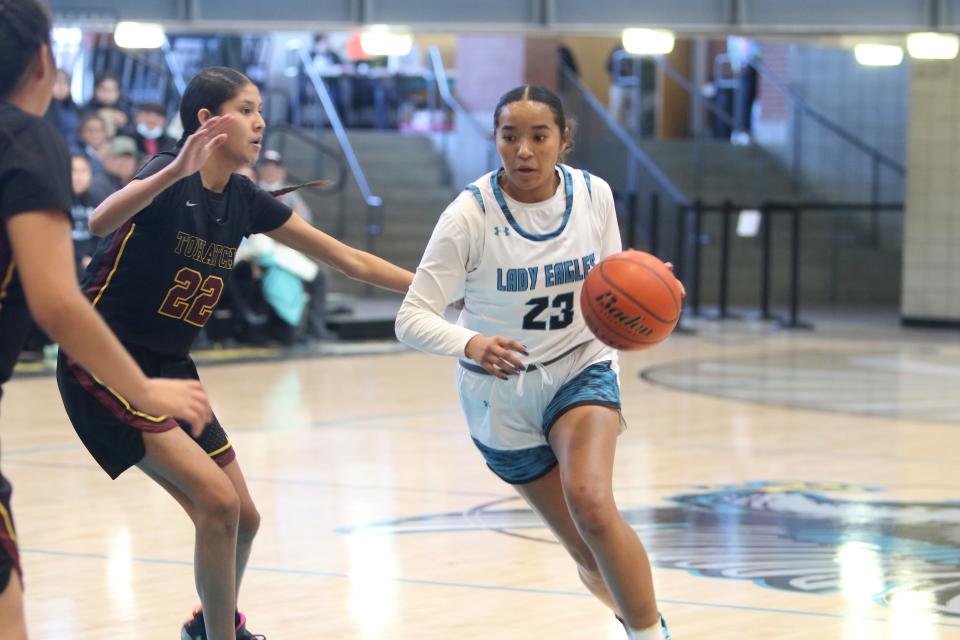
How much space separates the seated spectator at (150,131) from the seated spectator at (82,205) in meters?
1.21

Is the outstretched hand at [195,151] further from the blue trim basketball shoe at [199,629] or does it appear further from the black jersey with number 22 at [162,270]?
the blue trim basketball shoe at [199,629]

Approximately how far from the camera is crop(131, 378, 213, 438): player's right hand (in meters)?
2.89

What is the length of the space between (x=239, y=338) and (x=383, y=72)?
947cm

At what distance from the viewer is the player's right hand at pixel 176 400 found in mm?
2895

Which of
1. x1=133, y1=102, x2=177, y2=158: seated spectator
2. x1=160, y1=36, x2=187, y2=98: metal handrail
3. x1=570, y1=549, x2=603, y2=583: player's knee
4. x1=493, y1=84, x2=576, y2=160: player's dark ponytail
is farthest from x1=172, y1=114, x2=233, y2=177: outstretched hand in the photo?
x1=160, y1=36, x2=187, y2=98: metal handrail

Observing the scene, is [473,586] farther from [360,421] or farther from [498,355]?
[360,421]

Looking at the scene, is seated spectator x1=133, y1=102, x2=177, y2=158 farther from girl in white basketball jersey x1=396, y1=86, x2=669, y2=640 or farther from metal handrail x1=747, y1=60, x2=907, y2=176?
metal handrail x1=747, y1=60, x2=907, y2=176

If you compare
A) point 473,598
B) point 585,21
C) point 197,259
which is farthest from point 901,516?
point 585,21

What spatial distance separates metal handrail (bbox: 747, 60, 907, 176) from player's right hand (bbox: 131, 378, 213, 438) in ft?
62.2

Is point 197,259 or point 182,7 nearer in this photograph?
point 197,259

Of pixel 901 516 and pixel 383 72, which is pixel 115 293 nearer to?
pixel 901 516

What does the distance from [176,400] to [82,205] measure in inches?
354

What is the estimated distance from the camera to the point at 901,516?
22.2 feet

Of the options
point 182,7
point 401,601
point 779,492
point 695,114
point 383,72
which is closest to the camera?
point 401,601
